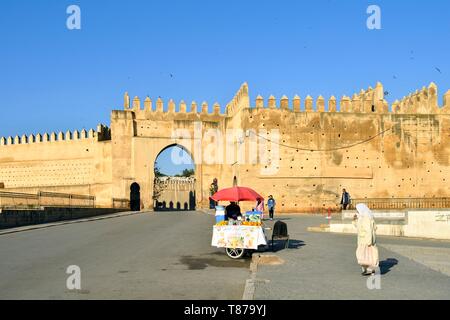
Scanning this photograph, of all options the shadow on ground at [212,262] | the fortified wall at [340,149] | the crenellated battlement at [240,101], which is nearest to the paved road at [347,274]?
the shadow on ground at [212,262]

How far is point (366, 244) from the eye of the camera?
9453 millimetres

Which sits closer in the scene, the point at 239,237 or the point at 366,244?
the point at 366,244

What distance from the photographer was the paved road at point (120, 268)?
7.53m

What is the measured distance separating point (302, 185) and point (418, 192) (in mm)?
7342

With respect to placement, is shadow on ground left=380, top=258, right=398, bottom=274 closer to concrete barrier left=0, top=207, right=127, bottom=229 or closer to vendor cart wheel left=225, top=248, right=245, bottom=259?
vendor cart wheel left=225, top=248, right=245, bottom=259

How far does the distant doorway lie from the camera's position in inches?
1655

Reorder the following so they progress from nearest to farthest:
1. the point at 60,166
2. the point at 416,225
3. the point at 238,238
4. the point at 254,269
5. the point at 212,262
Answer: the point at 254,269
the point at 212,262
the point at 238,238
the point at 416,225
the point at 60,166

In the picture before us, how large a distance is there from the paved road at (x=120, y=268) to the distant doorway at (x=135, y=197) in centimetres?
2596

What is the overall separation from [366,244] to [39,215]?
1663 cm

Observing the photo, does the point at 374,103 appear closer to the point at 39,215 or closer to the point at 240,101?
the point at 240,101

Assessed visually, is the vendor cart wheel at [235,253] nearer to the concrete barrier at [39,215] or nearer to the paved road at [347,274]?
the paved road at [347,274]

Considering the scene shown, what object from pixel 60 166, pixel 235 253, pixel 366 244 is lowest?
pixel 235 253

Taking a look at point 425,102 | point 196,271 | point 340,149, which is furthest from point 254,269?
point 425,102
